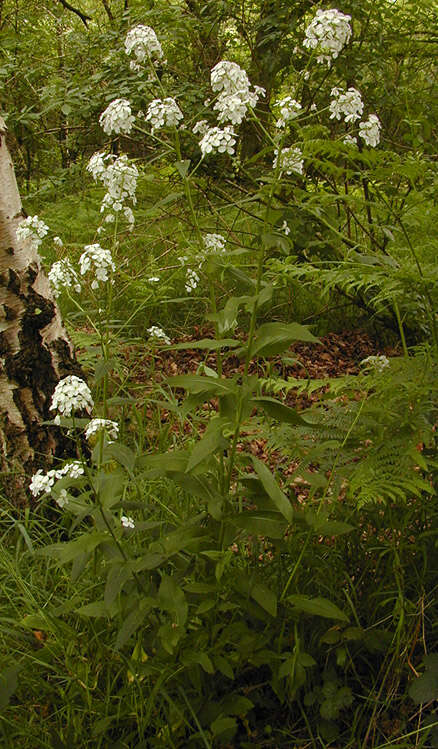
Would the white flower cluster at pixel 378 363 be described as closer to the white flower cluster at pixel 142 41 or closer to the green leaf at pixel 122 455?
the green leaf at pixel 122 455

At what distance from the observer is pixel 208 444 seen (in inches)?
56.9

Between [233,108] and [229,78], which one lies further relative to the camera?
[229,78]

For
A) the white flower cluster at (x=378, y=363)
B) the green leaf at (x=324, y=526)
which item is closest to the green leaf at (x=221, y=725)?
the green leaf at (x=324, y=526)

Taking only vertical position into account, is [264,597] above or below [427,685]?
above

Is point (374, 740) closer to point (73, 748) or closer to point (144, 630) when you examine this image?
point (144, 630)

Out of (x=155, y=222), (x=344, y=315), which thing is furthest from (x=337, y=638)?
(x=155, y=222)

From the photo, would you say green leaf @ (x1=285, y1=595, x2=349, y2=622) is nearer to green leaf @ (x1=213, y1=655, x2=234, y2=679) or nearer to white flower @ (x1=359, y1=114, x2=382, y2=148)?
green leaf @ (x1=213, y1=655, x2=234, y2=679)

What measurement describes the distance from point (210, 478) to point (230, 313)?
56 centimetres

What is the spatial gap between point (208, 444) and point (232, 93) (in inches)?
42.1

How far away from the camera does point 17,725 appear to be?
5.43 feet

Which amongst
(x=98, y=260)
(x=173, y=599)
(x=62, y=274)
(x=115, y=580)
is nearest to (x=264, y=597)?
(x=173, y=599)

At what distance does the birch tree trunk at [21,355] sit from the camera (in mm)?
2557

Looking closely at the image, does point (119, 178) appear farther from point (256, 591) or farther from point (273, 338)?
point (256, 591)

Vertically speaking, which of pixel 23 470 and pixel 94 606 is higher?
pixel 94 606
